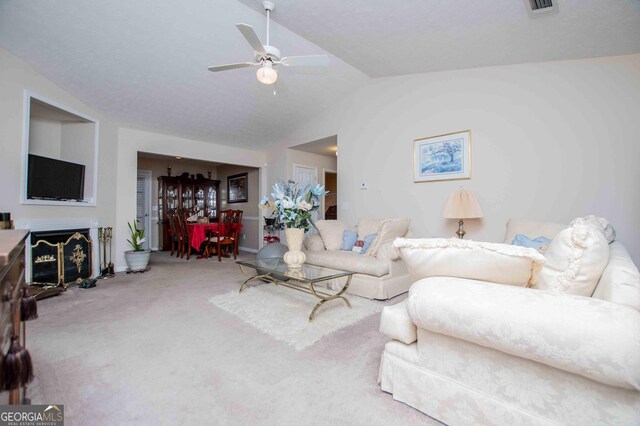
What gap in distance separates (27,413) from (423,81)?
4547mm

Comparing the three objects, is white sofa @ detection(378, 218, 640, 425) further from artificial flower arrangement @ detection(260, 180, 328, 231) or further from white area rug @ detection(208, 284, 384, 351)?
artificial flower arrangement @ detection(260, 180, 328, 231)

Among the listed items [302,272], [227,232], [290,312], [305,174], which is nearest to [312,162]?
[305,174]

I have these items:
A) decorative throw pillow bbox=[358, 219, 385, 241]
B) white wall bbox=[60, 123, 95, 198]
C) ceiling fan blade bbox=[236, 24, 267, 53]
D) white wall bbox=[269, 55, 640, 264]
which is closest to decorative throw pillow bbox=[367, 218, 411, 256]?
decorative throw pillow bbox=[358, 219, 385, 241]

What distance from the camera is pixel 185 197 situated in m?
7.30

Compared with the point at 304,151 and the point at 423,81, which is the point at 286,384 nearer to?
the point at 423,81

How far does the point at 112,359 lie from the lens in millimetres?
1797

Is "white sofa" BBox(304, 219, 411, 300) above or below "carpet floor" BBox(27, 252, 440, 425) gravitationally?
above

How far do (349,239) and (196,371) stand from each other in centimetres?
263

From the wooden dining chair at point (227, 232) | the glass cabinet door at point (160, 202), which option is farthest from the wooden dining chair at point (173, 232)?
the wooden dining chair at point (227, 232)

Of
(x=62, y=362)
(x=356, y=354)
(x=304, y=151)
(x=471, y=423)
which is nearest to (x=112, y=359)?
(x=62, y=362)

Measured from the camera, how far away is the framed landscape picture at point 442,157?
3482mm

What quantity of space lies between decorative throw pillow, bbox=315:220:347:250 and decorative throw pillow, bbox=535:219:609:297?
2879 mm

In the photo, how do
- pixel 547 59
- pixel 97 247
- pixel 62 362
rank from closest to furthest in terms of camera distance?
1. pixel 62 362
2. pixel 547 59
3. pixel 97 247

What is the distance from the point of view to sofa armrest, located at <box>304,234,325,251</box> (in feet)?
13.0
